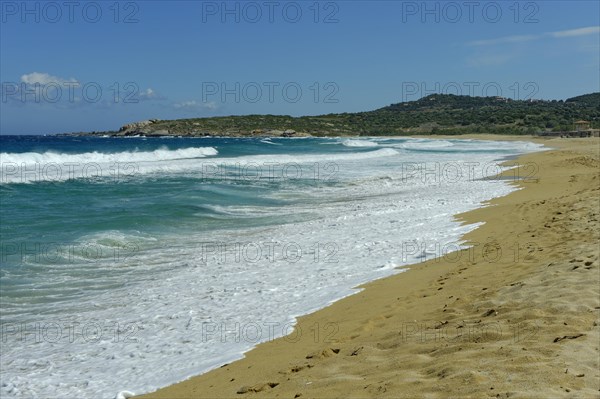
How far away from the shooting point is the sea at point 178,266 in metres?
5.88

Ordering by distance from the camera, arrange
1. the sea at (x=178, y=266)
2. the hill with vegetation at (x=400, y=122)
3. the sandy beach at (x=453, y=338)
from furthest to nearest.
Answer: the hill with vegetation at (x=400, y=122), the sea at (x=178, y=266), the sandy beach at (x=453, y=338)

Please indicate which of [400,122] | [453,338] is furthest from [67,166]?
[400,122]

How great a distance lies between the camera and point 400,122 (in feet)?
413

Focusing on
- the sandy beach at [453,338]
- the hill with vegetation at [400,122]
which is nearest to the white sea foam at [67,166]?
the sandy beach at [453,338]

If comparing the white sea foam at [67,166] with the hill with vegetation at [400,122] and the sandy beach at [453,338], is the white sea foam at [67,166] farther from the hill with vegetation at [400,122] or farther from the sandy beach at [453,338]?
the hill with vegetation at [400,122]

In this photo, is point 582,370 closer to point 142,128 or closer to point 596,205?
point 596,205

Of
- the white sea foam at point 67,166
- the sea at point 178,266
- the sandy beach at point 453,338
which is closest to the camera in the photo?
the sandy beach at point 453,338

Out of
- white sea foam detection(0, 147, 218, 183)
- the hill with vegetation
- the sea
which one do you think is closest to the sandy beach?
the sea

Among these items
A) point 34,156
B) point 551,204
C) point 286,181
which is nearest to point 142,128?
point 34,156

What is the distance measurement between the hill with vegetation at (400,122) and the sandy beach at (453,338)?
8072 centimetres

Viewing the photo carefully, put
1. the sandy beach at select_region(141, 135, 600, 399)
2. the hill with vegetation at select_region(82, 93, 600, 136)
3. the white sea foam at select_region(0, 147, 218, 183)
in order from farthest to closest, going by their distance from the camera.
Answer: the hill with vegetation at select_region(82, 93, 600, 136) → the white sea foam at select_region(0, 147, 218, 183) → the sandy beach at select_region(141, 135, 600, 399)

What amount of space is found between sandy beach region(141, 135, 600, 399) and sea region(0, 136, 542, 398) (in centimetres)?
37

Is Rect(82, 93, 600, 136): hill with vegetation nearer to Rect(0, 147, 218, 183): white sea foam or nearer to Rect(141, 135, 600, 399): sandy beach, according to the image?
Rect(0, 147, 218, 183): white sea foam

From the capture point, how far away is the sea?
5.88m
